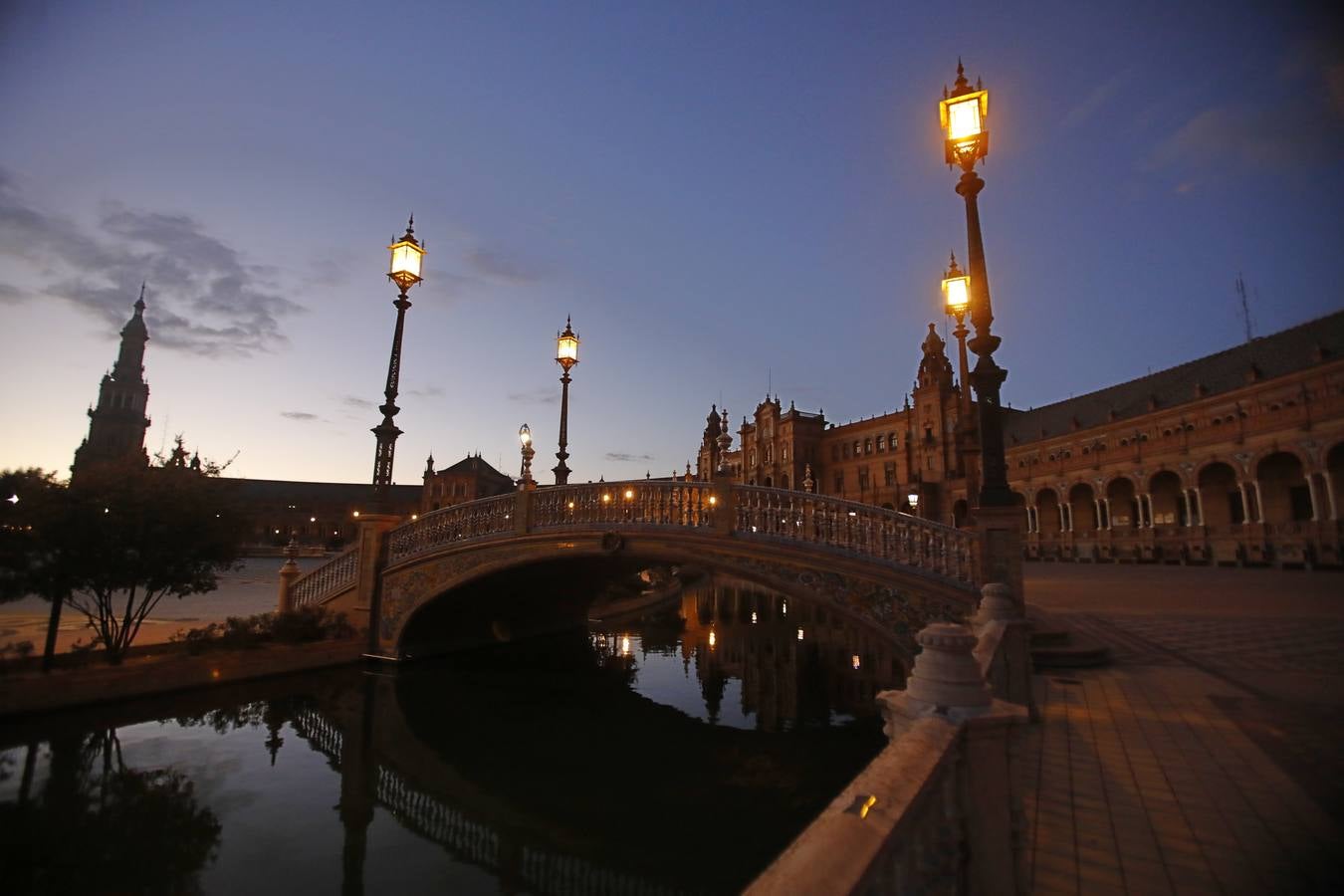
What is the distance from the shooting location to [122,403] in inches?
4407

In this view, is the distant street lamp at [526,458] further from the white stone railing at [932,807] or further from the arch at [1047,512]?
the arch at [1047,512]

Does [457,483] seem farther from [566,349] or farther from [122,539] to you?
[122,539]

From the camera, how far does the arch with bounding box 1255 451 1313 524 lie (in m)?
32.9

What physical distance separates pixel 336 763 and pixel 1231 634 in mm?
14259

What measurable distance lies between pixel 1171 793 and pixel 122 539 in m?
14.7

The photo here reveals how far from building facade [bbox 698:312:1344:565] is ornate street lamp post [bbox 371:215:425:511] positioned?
10338mm

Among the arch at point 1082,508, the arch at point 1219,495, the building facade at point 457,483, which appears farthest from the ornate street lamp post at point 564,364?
the building facade at point 457,483

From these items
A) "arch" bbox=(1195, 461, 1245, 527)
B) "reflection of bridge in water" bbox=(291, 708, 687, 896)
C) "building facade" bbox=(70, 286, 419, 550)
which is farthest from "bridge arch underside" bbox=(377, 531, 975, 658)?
"building facade" bbox=(70, 286, 419, 550)

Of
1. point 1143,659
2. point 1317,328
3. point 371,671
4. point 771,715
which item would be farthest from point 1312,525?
point 371,671

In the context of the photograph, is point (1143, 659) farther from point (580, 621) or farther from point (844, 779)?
point (580, 621)

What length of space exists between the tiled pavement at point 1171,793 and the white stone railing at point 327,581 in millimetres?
14950

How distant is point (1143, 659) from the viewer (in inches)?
340

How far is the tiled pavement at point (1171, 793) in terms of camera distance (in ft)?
10.9

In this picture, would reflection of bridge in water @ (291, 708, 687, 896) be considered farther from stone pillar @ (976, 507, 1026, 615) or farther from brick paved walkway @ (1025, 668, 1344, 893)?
stone pillar @ (976, 507, 1026, 615)
